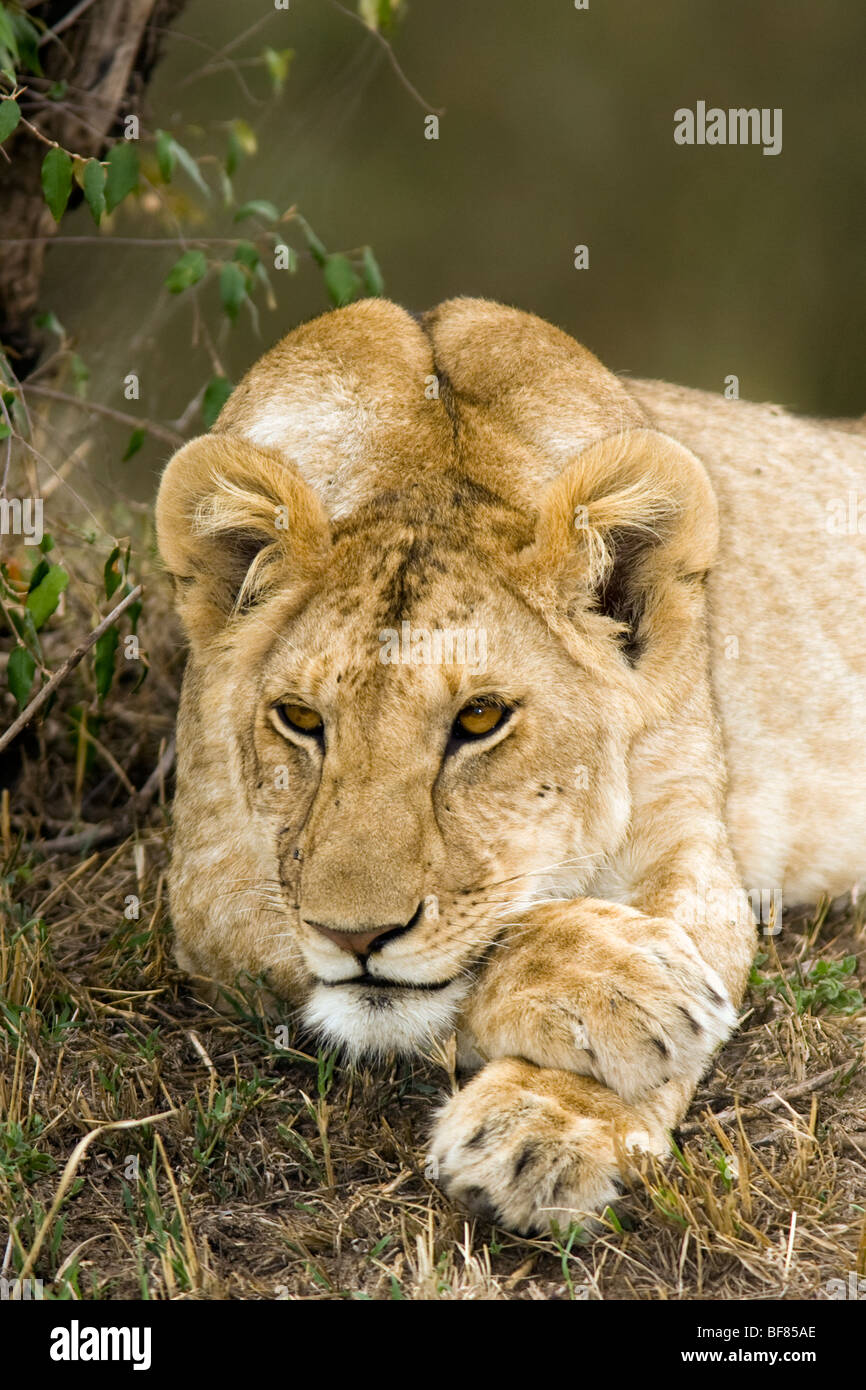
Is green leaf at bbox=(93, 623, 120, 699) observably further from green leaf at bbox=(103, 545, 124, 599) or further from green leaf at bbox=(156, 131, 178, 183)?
green leaf at bbox=(156, 131, 178, 183)

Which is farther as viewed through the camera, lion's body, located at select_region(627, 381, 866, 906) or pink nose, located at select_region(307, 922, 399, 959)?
lion's body, located at select_region(627, 381, 866, 906)

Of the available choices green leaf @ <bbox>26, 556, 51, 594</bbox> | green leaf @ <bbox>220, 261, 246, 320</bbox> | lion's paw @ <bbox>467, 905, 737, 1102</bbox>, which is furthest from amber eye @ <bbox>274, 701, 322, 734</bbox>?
green leaf @ <bbox>220, 261, 246, 320</bbox>

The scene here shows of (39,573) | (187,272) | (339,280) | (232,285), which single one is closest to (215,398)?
(232,285)

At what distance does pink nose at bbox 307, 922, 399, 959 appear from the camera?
2816 mm

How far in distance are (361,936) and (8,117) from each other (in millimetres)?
2240

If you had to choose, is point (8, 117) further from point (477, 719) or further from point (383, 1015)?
point (383, 1015)

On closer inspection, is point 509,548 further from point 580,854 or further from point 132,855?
point 132,855

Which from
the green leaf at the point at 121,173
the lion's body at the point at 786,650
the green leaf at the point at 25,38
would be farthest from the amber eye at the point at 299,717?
the green leaf at the point at 25,38

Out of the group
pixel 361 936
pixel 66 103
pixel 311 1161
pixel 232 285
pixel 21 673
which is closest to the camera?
pixel 361 936

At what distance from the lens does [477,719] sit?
3070 millimetres

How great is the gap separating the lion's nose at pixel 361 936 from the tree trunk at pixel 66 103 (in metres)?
3.14

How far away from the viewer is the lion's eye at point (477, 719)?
10.0ft

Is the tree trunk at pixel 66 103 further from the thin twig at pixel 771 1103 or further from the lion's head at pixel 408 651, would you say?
the thin twig at pixel 771 1103
